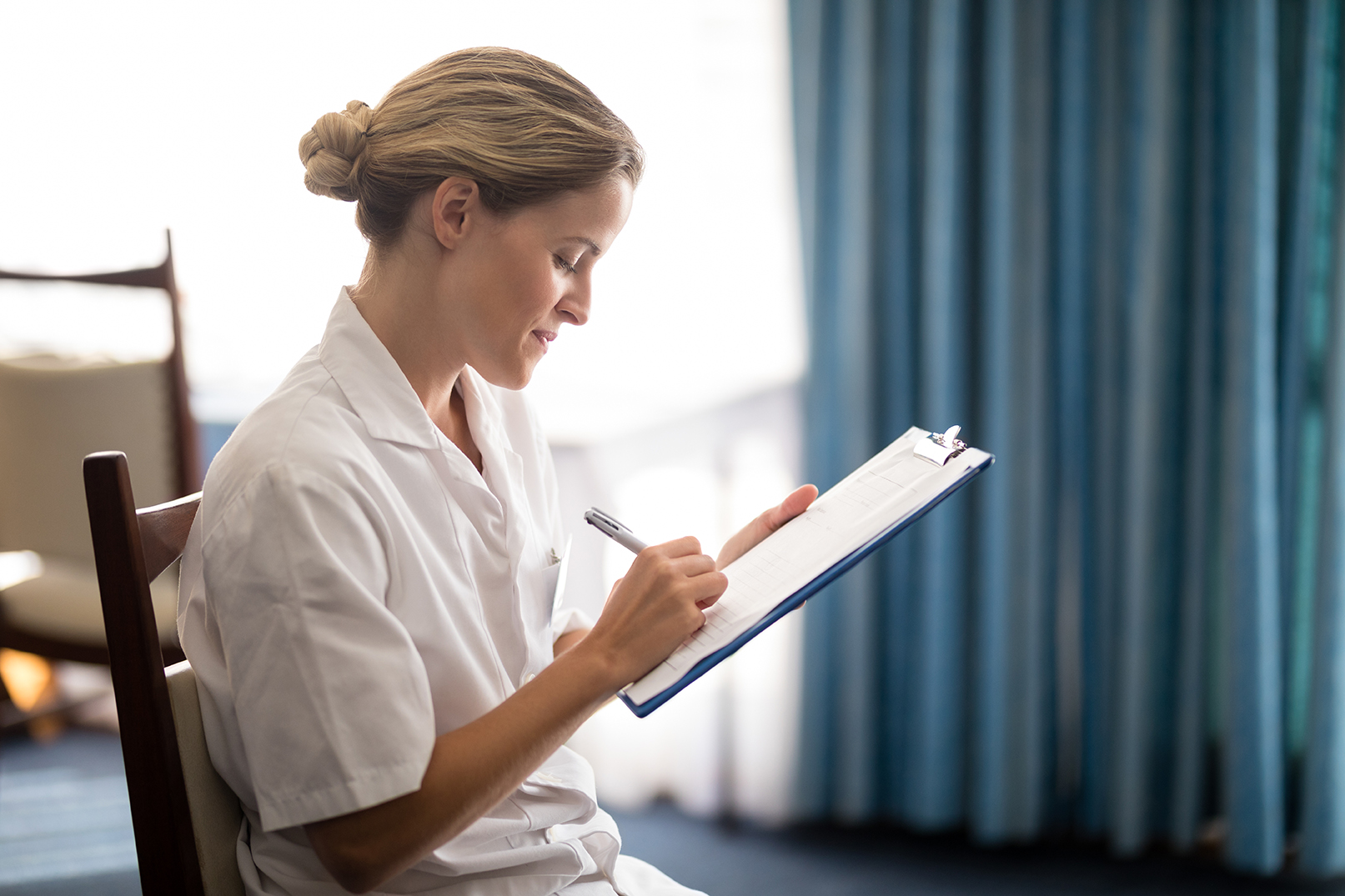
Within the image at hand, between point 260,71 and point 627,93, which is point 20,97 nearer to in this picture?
point 260,71

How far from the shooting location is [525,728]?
0.70m

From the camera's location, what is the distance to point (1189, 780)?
5.73 feet

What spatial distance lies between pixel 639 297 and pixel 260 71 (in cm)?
103

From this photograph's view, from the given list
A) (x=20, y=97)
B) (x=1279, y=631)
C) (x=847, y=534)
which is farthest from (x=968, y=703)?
(x=20, y=97)

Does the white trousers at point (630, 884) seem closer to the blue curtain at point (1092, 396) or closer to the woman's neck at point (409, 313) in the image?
the woman's neck at point (409, 313)

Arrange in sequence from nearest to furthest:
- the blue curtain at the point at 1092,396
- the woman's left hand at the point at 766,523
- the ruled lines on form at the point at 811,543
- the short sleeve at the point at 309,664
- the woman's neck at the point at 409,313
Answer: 1. the short sleeve at the point at 309,664
2. the ruled lines on form at the point at 811,543
3. the woman's neck at the point at 409,313
4. the woman's left hand at the point at 766,523
5. the blue curtain at the point at 1092,396

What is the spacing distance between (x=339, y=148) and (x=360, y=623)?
1.44 feet

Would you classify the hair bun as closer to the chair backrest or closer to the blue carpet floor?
the chair backrest

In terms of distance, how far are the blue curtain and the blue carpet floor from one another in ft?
0.18

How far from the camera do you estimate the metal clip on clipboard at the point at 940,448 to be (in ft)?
2.85

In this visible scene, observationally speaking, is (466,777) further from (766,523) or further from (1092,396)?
(1092,396)

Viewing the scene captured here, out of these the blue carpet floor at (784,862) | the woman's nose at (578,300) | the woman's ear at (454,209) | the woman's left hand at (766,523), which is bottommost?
the blue carpet floor at (784,862)

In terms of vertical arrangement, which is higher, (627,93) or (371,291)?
(627,93)

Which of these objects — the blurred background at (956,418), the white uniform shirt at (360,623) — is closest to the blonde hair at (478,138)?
the white uniform shirt at (360,623)
